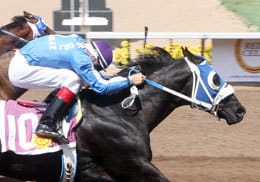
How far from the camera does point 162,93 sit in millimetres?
Answer: 5582

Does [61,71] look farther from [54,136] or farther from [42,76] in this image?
[54,136]

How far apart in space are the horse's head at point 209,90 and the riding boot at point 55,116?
95 centimetres

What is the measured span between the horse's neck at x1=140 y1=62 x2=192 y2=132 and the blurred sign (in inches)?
110

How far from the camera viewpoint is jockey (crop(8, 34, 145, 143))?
17.1 feet

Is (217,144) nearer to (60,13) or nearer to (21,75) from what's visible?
(21,75)

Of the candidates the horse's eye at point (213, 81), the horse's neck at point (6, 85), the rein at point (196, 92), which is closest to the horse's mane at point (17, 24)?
the horse's neck at point (6, 85)

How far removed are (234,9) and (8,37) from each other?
381 inches

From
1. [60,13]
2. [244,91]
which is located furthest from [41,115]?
[60,13]

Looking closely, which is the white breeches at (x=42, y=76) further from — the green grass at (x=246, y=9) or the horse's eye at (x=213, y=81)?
the green grass at (x=246, y=9)

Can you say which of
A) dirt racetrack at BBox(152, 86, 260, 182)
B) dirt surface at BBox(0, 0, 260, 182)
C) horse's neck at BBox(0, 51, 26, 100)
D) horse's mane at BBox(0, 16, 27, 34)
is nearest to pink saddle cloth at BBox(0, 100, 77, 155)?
horse's neck at BBox(0, 51, 26, 100)

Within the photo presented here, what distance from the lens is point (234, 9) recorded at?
16.1m

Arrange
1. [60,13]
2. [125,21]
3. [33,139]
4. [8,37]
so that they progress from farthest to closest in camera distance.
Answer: [125,21]
[60,13]
[8,37]
[33,139]

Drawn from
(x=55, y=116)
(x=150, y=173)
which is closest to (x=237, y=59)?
(x=150, y=173)

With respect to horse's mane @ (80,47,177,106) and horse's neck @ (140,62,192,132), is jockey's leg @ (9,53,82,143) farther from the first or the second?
horse's neck @ (140,62,192,132)
